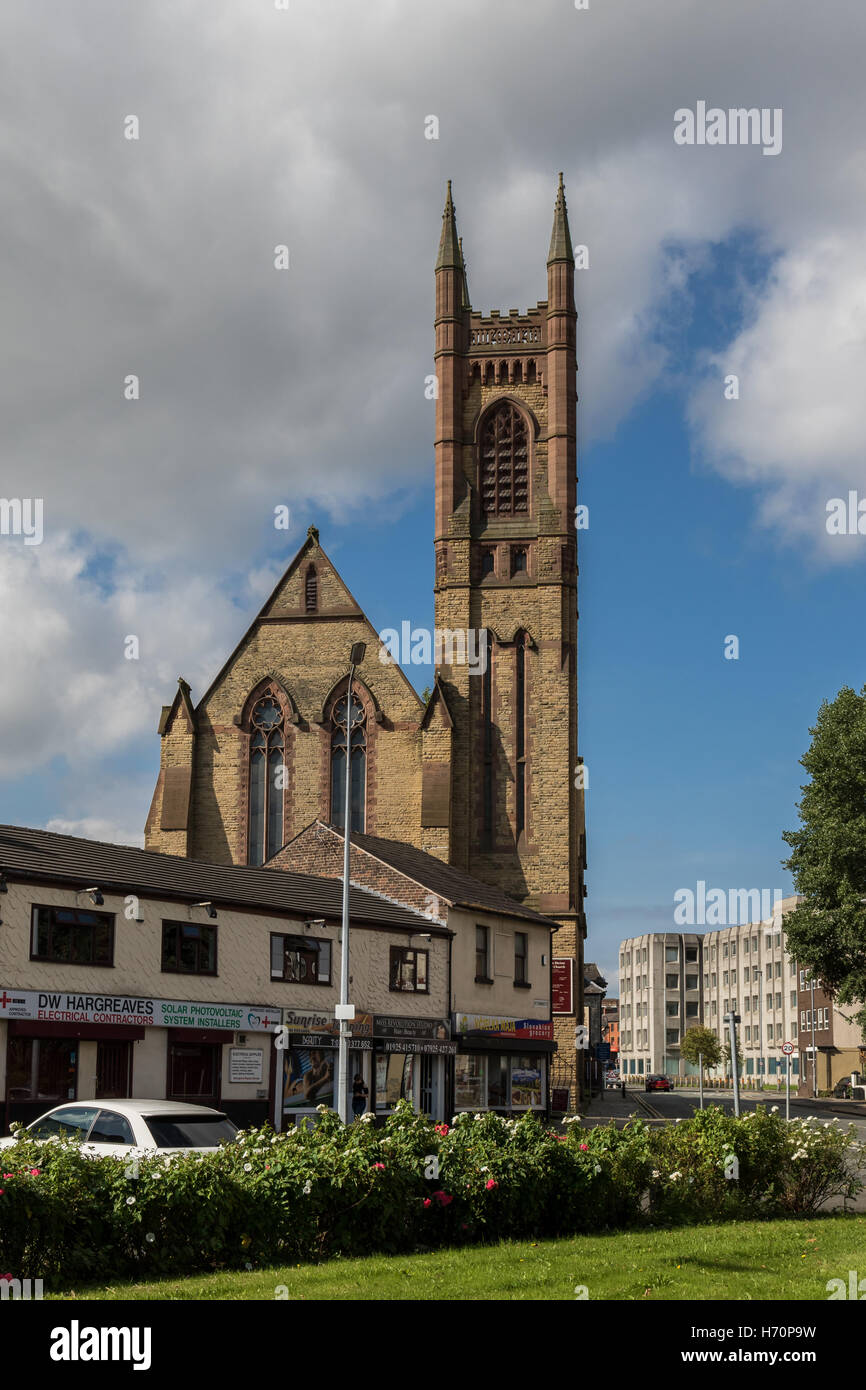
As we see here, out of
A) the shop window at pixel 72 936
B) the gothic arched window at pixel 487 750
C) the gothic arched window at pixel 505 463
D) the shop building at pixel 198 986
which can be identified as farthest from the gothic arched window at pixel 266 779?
the shop window at pixel 72 936

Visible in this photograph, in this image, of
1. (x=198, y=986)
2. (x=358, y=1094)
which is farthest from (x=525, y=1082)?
(x=198, y=986)

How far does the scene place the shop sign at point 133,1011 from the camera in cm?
2622

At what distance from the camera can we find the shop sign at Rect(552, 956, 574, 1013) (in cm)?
5078

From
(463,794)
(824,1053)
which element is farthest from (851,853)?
(824,1053)

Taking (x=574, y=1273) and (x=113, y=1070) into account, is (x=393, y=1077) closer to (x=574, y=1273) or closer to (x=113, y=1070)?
(x=113, y=1070)

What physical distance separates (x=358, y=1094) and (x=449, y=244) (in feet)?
135

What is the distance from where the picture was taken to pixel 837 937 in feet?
159

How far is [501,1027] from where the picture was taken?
4094 centimetres

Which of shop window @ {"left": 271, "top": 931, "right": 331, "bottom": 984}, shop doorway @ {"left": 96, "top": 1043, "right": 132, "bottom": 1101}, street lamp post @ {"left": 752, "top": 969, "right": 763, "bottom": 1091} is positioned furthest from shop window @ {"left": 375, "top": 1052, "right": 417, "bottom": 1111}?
street lamp post @ {"left": 752, "top": 969, "right": 763, "bottom": 1091}

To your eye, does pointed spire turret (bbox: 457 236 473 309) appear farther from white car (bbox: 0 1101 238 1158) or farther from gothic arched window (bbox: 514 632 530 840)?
white car (bbox: 0 1101 238 1158)

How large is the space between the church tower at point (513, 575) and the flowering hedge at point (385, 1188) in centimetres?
3491

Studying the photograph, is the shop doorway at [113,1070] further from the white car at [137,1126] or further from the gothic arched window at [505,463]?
the gothic arched window at [505,463]

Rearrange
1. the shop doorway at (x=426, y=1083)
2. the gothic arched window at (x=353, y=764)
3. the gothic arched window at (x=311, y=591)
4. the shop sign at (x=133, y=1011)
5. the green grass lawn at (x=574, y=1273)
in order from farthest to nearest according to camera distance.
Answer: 1. the gothic arched window at (x=311, y=591)
2. the gothic arched window at (x=353, y=764)
3. the shop doorway at (x=426, y=1083)
4. the shop sign at (x=133, y=1011)
5. the green grass lawn at (x=574, y=1273)

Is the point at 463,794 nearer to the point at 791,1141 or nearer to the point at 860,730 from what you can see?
the point at 860,730
